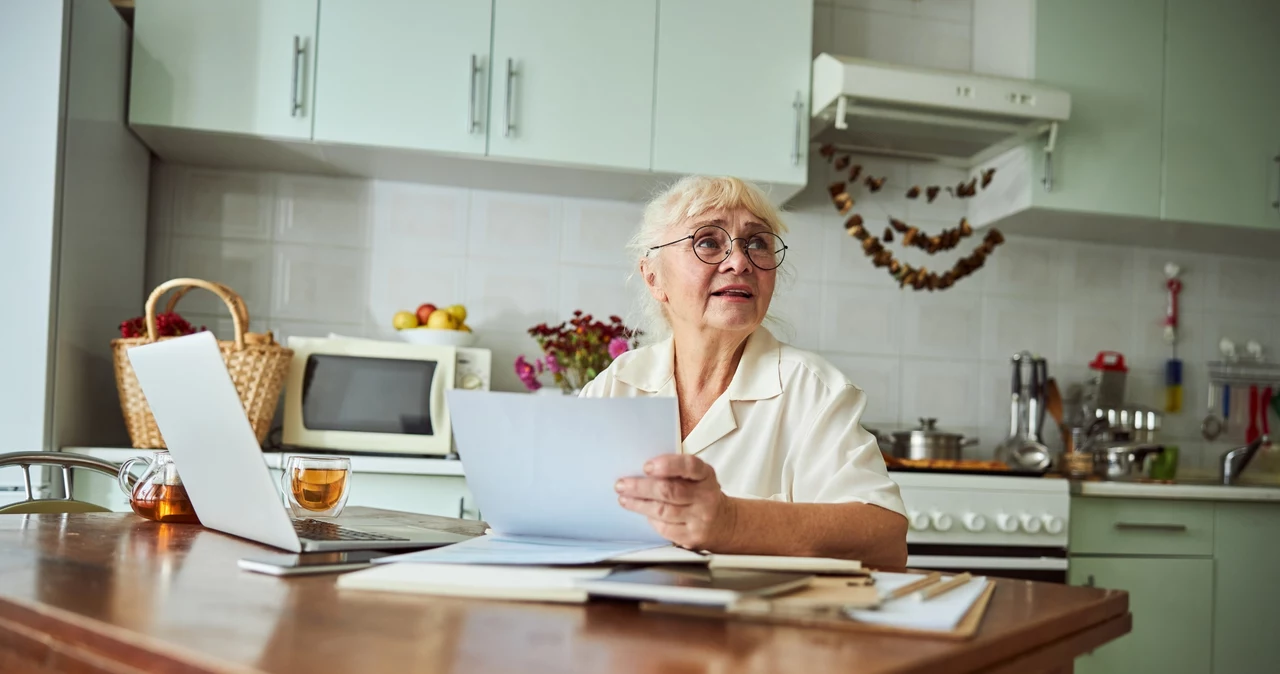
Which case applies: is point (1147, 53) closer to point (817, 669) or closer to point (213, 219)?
point (213, 219)

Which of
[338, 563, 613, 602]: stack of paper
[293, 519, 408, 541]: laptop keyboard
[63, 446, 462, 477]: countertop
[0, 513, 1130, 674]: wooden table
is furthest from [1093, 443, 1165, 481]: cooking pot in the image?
[338, 563, 613, 602]: stack of paper

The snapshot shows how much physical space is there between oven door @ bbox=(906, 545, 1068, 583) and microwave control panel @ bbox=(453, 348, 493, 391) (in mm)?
1178

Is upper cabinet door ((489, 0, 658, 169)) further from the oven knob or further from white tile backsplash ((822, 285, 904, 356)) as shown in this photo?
the oven knob

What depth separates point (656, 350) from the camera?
1.73m

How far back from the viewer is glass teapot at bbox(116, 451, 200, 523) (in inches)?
49.3

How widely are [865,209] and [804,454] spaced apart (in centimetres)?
199

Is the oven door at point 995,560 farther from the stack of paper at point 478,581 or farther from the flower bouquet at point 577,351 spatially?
the stack of paper at point 478,581

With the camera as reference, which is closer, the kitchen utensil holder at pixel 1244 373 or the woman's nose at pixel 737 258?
the woman's nose at pixel 737 258

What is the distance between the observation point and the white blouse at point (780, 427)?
1.41 m

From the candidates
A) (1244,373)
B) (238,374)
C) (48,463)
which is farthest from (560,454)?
(1244,373)

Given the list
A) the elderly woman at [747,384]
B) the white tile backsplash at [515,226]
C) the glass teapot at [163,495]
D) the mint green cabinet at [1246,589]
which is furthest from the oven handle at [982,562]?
the glass teapot at [163,495]

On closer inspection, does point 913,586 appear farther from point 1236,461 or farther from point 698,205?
point 1236,461

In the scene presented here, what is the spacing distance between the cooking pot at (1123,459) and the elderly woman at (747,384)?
1.81 meters

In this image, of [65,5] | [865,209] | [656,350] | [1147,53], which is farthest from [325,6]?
[1147,53]
